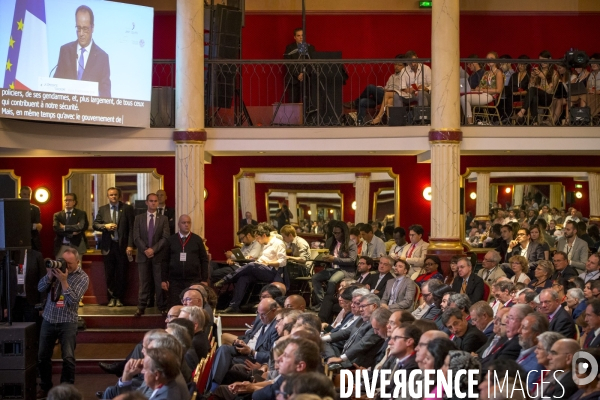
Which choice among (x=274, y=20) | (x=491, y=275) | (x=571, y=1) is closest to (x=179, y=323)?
(x=491, y=275)

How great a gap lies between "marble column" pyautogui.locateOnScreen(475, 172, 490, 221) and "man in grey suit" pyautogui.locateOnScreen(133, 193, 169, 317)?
4.97 meters

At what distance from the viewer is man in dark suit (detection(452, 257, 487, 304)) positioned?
9047 mm

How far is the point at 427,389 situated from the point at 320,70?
305 inches

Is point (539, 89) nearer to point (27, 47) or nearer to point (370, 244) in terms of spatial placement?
point (370, 244)

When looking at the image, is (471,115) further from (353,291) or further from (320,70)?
(353,291)

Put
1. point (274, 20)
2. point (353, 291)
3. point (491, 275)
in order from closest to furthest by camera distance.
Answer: point (353, 291) < point (491, 275) < point (274, 20)

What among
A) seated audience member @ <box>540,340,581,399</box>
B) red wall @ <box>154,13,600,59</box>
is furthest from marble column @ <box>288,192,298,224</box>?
seated audience member @ <box>540,340,581,399</box>

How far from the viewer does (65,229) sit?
1182 centimetres

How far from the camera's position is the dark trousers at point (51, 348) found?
8406 millimetres

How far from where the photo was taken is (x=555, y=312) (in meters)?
7.03

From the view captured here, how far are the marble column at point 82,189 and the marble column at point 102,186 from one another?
0.29 ft

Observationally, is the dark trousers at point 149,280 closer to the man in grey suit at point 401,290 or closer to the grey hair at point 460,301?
the man in grey suit at point 401,290

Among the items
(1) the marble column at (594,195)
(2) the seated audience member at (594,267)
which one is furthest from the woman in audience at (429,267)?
(1) the marble column at (594,195)

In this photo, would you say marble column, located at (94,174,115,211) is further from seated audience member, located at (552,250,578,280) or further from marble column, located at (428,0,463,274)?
seated audience member, located at (552,250,578,280)
